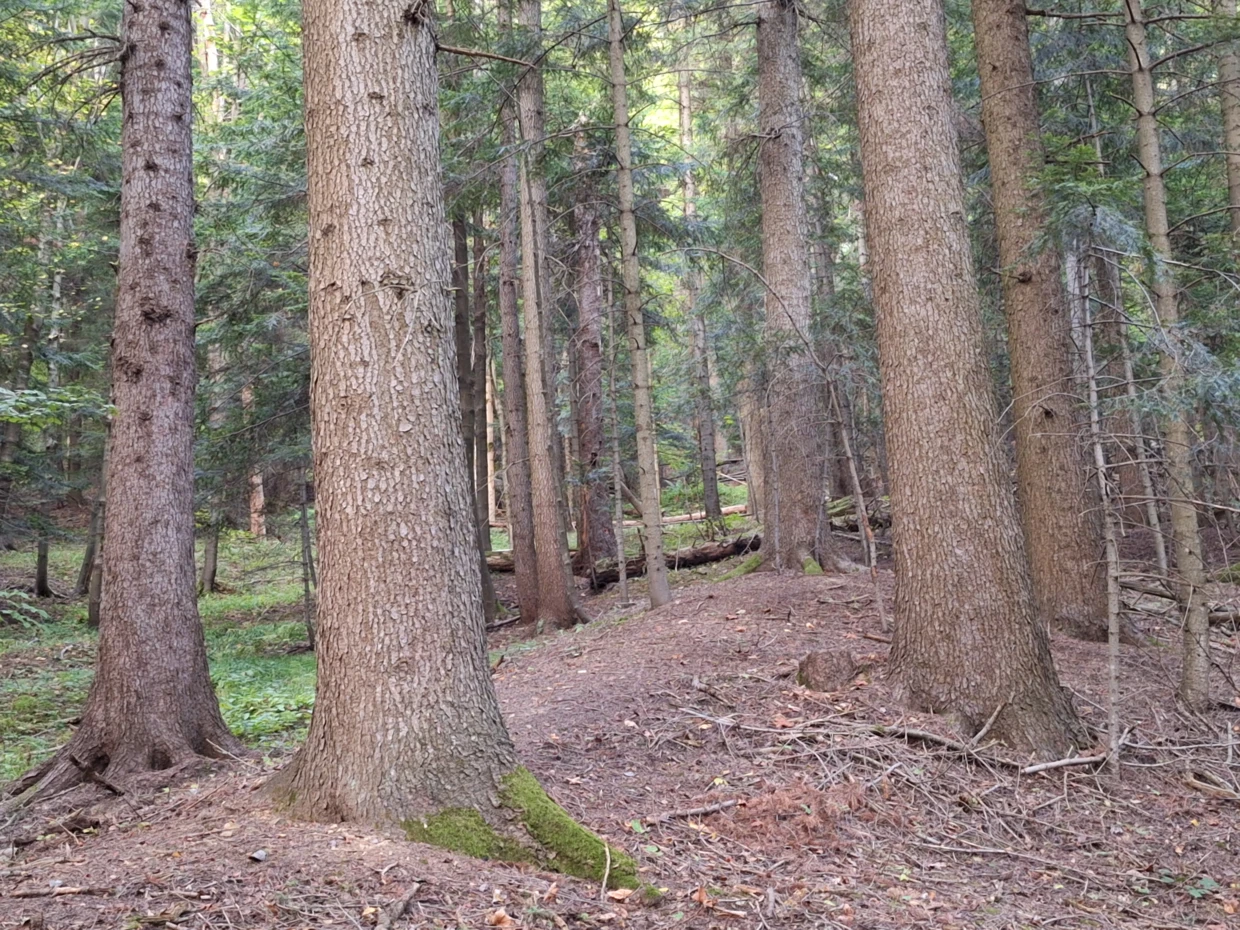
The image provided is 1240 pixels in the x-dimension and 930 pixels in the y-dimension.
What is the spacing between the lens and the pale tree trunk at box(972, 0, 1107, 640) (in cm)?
770

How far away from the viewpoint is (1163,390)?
5793mm

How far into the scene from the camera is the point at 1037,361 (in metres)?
7.71

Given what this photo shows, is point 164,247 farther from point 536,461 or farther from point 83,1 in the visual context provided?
point 83,1

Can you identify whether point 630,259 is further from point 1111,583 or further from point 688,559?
point 688,559

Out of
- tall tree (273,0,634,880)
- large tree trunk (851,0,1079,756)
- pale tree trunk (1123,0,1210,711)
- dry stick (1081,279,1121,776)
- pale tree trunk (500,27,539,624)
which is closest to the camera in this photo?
tall tree (273,0,634,880)

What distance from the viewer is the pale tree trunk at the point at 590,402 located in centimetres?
1376

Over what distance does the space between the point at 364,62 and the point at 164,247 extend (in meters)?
2.96

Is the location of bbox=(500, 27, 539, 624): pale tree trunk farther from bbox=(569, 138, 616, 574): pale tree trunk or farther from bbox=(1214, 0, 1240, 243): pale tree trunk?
bbox=(1214, 0, 1240, 243): pale tree trunk

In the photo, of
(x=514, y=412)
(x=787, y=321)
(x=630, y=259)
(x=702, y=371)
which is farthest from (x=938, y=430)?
(x=702, y=371)

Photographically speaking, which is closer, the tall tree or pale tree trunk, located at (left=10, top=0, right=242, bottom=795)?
the tall tree

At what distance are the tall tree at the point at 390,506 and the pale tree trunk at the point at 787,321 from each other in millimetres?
6475

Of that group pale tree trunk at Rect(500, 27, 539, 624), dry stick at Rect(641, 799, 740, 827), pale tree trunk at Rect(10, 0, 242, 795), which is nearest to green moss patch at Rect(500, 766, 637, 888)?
dry stick at Rect(641, 799, 740, 827)

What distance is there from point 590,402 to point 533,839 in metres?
11.2

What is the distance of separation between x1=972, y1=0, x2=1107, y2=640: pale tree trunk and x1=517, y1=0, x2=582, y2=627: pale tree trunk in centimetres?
518
